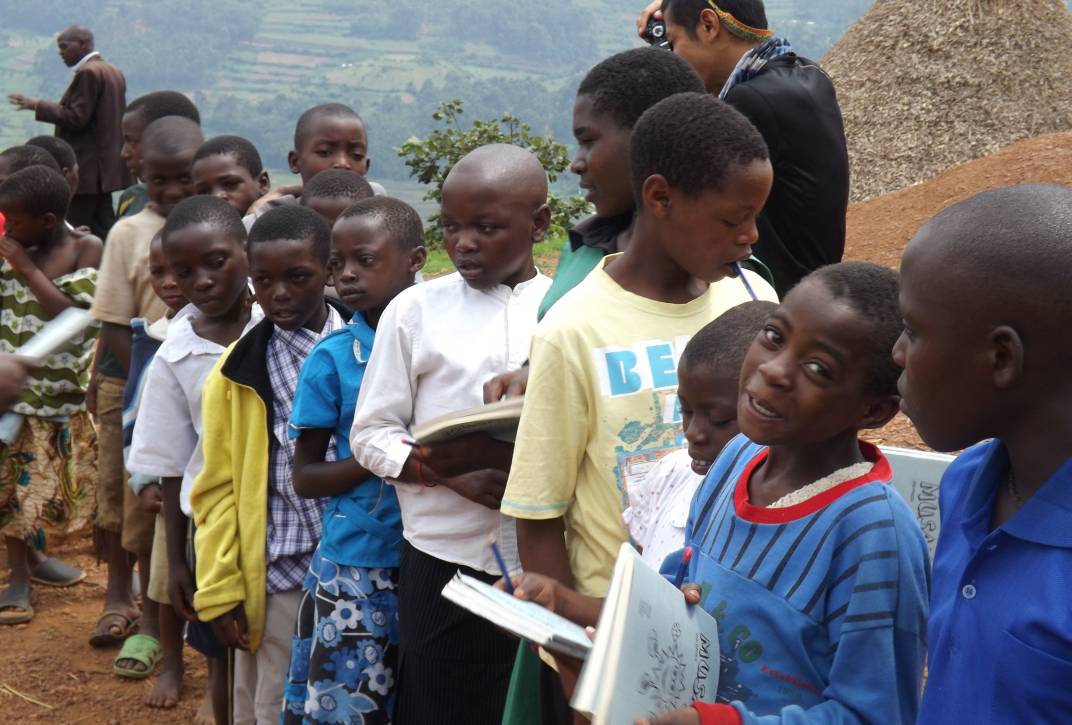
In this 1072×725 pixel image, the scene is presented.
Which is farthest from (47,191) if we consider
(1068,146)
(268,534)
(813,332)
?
(1068,146)

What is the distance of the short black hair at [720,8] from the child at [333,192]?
3.89ft

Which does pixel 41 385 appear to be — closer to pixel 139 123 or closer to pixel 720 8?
pixel 139 123

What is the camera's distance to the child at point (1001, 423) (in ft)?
4.77

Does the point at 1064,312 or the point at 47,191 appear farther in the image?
the point at 47,191

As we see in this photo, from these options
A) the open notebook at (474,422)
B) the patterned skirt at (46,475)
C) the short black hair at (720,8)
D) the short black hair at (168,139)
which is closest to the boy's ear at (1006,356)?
the open notebook at (474,422)

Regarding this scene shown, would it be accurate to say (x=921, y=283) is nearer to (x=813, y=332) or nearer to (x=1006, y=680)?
(x=813, y=332)

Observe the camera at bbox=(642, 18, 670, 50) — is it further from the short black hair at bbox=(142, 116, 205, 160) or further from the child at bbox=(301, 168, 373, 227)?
the short black hair at bbox=(142, 116, 205, 160)

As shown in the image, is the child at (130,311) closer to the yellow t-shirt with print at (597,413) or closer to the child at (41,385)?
the child at (41,385)

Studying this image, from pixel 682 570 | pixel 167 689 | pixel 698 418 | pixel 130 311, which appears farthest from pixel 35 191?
pixel 682 570

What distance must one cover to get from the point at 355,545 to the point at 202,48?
64644 mm

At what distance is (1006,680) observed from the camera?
1470 millimetres

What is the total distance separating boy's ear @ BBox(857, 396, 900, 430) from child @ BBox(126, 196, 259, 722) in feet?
7.45

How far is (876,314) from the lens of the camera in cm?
183

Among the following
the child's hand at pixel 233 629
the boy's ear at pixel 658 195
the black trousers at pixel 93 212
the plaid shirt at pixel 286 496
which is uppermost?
the boy's ear at pixel 658 195
